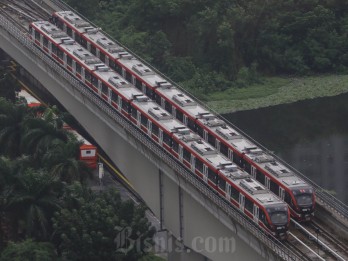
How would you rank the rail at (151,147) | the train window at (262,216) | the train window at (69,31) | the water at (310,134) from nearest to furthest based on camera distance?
the rail at (151,147)
the train window at (262,216)
the water at (310,134)
the train window at (69,31)

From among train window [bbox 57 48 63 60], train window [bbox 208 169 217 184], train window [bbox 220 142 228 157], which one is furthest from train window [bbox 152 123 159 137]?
train window [bbox 57 48 63 60]

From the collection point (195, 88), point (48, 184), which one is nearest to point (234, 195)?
point (48, 184)

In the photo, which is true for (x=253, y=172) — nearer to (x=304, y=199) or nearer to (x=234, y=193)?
(x=234, y=193)

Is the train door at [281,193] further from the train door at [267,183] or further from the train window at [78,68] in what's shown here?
the train window at [78,68]

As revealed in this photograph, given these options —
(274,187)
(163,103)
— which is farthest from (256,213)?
(163,103)

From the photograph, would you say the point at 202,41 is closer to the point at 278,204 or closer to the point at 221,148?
the point at 221,148

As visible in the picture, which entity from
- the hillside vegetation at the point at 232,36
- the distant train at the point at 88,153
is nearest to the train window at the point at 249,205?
the distant train at the point at 88,153
